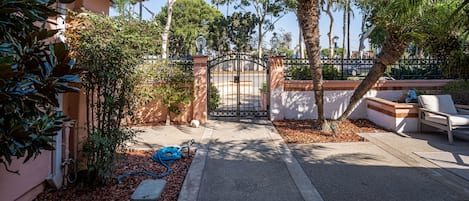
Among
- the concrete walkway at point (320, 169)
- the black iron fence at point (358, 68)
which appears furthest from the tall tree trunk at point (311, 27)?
the black iron fence at point (358, 68)

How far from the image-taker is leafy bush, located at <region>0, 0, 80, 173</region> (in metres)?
1.75

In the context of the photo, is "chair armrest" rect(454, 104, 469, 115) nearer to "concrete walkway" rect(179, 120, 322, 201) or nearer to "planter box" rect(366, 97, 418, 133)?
"planter box" rect(366, 97, 418, 133)

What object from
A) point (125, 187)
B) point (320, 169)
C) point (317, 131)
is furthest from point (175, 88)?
point (320, 169)

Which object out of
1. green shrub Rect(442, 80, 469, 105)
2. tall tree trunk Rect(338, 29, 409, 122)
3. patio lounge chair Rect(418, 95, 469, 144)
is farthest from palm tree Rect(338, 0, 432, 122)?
green shrub Rect(442, 80, 469, 105)

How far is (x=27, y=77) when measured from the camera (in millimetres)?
1860

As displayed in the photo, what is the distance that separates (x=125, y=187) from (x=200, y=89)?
5.25 meters

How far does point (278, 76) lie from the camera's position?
9469mm

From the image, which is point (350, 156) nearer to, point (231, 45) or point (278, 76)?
point (278, 76)

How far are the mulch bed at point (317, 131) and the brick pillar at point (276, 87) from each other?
342mm

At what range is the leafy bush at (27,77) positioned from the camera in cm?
175

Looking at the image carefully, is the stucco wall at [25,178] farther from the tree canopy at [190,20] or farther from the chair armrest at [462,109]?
the tree canopy at [190,20]

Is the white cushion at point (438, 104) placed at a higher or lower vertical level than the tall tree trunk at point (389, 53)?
lower

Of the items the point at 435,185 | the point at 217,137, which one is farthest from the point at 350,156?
the point at 217,137

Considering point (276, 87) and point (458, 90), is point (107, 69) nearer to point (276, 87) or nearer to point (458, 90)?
point (276, 87)
